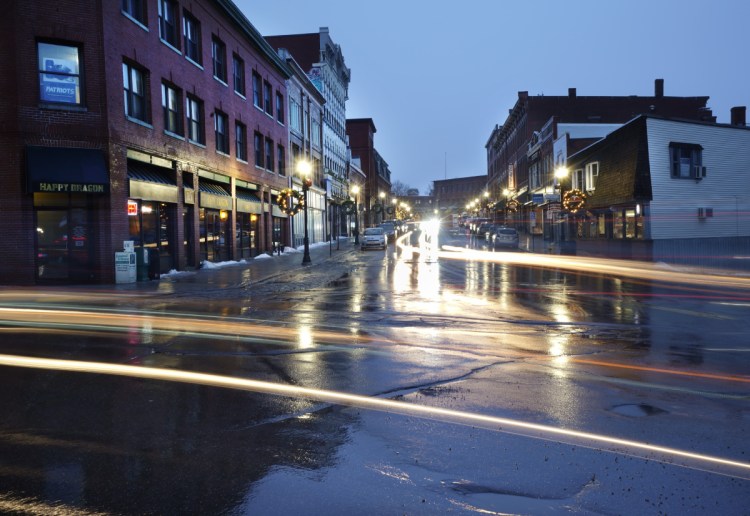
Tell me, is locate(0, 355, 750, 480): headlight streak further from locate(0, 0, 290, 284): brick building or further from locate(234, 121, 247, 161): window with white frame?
locate(234, 121, 247, 161): window with white frame

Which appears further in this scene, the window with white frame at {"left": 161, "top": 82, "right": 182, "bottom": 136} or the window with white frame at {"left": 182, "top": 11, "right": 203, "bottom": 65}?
the window with white frame at {"left": 182, "top": 11, "right": 203, "bottom": 65}

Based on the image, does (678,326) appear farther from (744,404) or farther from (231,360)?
(231,360)

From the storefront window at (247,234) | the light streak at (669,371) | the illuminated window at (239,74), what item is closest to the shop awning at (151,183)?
the storefront window at (247,234)

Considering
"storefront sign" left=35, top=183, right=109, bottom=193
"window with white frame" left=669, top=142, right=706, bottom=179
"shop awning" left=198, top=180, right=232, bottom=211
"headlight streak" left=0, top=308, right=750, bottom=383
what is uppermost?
"window with white frame" left=669, top=142, right=706, bottom=179

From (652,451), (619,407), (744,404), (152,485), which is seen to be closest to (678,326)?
(744,404)

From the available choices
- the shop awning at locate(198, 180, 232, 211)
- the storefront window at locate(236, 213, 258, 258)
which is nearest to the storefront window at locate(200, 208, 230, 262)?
the shop awning at locate(198, 180, 232, 211)

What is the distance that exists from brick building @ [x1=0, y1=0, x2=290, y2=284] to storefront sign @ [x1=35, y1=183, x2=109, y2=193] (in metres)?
0.03

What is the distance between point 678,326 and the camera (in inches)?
446

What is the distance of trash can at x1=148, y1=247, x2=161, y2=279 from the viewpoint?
21188 mm

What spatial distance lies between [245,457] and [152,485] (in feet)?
2.47

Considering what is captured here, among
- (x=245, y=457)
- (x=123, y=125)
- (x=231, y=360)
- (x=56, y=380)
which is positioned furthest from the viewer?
(x=123, y=125)

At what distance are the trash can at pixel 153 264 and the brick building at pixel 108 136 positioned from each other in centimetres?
9

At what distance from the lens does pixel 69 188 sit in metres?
18.6

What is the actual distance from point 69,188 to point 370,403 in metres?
16.0
